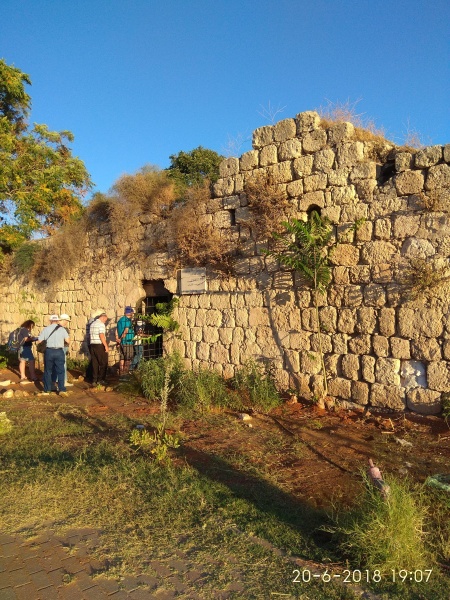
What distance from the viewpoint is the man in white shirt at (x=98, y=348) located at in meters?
9.62

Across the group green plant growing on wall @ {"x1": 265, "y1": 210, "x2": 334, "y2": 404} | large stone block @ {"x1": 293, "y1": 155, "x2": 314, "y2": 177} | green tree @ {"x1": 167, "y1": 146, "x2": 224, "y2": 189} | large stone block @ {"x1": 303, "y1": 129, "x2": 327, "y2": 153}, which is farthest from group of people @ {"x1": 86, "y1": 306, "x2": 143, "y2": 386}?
green tree @ {"x1": 167, "y1": 146, "x2": 224, "y2": 189}

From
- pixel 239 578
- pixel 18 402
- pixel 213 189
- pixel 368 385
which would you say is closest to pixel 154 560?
pixel 239 578

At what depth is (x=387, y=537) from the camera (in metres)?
2.89

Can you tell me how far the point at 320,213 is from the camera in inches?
288

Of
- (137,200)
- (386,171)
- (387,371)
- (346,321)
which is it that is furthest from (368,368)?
(137,200)

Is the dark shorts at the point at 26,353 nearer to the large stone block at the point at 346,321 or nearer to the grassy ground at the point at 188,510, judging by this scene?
the grassy ground at the point at 188,510

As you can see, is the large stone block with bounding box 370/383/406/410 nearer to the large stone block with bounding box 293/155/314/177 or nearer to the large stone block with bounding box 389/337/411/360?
the large stone block with bounding box 389/337/411/360

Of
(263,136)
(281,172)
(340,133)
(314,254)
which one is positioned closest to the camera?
(314,254)

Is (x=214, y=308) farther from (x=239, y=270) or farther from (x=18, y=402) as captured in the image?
(x=18, y=402)

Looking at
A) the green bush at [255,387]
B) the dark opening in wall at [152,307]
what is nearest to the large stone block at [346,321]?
the green bush at [255,387]

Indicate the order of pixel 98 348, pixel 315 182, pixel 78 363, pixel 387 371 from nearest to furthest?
1. pixel 387 371
2. pixel 315 182
3. pixel 98 348
4. pixel 78 363

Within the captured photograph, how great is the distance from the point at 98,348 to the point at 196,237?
323cm

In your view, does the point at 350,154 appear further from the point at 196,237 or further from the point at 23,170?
the point at 23,170

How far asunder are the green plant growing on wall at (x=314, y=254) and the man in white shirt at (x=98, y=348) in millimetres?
4427
